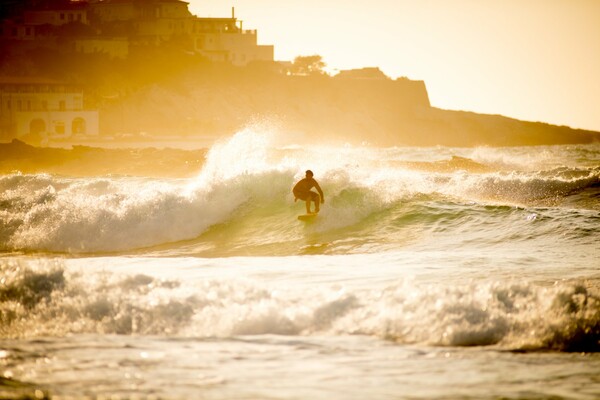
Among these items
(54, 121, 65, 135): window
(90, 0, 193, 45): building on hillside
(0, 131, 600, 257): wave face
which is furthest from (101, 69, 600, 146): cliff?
(0, 131, 600, 257): wave face

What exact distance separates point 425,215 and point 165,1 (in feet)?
285

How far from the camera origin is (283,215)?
2161 centimetres

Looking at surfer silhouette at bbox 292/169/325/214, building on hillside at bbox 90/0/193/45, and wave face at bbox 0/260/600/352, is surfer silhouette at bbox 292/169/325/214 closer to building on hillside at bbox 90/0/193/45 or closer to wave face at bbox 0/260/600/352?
wave face at bbox 0/260/600/352

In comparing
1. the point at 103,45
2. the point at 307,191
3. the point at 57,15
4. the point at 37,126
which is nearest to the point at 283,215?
the point at 307,191

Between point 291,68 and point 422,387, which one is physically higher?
point 291,68

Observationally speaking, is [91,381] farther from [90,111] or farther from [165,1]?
[165,1]

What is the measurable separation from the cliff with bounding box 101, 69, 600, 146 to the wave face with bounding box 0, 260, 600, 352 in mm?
77791

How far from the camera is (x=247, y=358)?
26.7 feet

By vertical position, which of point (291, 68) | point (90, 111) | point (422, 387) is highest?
point (291, 68)

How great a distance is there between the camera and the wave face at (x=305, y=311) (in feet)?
29.7

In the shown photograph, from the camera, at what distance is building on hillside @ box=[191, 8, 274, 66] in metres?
102

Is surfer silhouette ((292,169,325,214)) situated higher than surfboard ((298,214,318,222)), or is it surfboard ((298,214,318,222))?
surfer silhouette ((292,169,325,214))

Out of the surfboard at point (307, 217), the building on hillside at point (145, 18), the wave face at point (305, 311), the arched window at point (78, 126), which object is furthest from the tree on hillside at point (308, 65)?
the wave face at point (305, 311)

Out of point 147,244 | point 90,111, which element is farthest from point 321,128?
point 147,244
